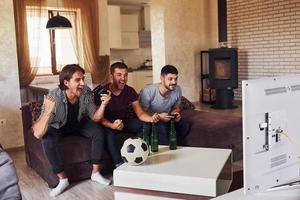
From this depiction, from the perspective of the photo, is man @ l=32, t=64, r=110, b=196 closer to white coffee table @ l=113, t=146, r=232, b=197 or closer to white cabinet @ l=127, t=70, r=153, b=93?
white coffee table @ l=113, t=146, r=232, b=197

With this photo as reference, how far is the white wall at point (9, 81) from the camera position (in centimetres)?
424

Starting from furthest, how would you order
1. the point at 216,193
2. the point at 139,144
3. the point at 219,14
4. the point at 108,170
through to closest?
the point at 219,14
the point at 108,170
the point at 139,144
the point at 216,193

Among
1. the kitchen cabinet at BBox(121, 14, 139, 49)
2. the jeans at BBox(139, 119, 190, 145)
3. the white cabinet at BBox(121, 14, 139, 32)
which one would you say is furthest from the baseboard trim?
the white cabinet at BBox(121, 14, 139, 32)

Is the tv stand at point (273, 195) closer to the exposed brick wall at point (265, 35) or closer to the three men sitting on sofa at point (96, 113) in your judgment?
the three men sitting on sofa at point (96, 113)

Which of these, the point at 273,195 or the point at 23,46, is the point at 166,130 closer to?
the point at 273,195

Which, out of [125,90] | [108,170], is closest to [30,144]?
[108,170]

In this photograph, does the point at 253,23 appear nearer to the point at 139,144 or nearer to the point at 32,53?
the point at 32,53

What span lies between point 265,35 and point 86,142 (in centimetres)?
483

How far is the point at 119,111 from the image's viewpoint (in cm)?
343

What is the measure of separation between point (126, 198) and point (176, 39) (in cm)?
505

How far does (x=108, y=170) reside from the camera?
3.38 metres

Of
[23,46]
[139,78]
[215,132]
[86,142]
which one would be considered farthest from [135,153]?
[139,78]

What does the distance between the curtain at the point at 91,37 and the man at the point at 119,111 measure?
146 inches

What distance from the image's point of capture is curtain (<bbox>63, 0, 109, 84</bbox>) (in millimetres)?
6859
